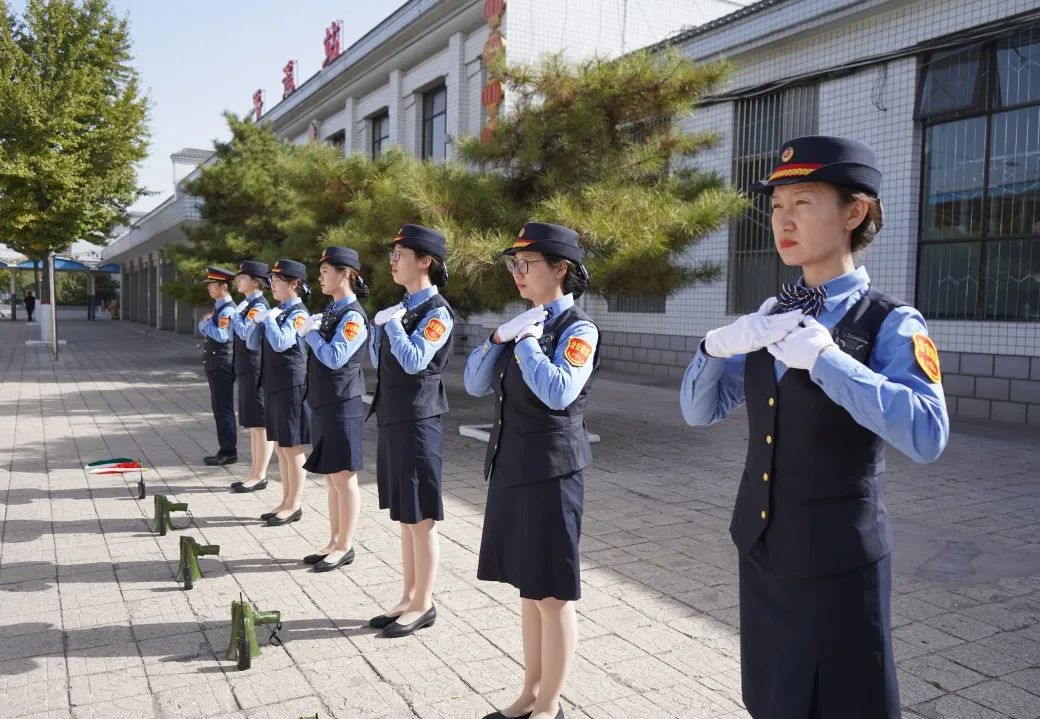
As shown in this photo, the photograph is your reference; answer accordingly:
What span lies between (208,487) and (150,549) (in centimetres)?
177

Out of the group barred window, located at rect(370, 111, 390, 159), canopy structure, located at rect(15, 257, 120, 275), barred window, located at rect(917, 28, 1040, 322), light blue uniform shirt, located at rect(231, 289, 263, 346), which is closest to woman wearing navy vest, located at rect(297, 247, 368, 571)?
light blue uniform shirt, located at rect(231, 289, 263, 346)

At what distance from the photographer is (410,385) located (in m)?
4.10

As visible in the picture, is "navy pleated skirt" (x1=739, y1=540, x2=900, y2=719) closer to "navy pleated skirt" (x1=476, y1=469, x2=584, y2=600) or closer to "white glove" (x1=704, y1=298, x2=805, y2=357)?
"white glove" (x1=704, y1=298, x2=805, y2=357)

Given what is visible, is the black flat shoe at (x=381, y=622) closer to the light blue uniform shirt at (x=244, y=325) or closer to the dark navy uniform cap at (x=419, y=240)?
the dark navy uniform cap at (x=419, y=240)

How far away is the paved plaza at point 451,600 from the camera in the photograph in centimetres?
339

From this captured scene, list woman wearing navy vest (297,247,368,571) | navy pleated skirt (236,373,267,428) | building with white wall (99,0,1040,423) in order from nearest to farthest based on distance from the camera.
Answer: woman wearing navy vest (297,247,368,571), navy pleated skirt (236,373,267,428), building with white wall (99,0,1040,423)

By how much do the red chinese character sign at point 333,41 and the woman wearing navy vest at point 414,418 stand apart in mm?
22695

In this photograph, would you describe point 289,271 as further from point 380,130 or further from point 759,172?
point 380,130

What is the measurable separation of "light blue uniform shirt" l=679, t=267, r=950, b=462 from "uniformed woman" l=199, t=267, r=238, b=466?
6858 millimetres

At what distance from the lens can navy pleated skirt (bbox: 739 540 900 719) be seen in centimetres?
196

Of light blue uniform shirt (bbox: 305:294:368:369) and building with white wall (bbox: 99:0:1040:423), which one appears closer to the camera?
light blue uniform shirt (bbox: 305:294:368:369)

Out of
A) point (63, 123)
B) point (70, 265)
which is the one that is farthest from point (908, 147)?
point (70, 265)

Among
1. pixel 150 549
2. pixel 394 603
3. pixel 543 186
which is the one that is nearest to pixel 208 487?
pixel 150 549

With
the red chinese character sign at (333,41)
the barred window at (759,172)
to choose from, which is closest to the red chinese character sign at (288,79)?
the red chinese character sign at (333,41)
